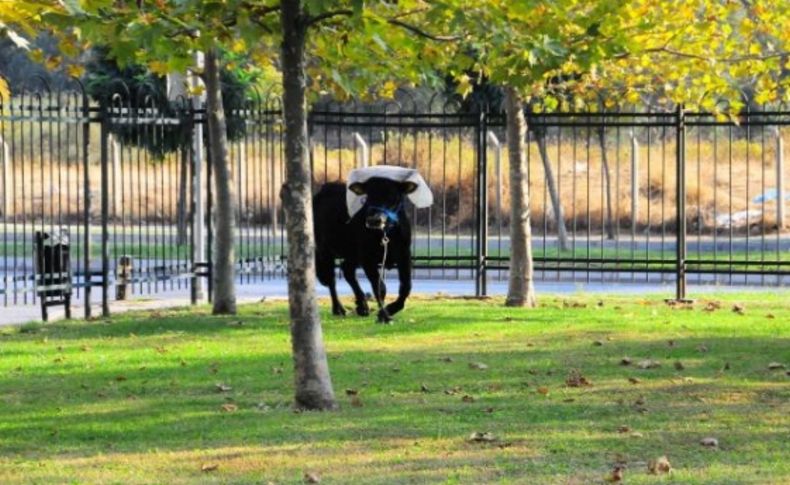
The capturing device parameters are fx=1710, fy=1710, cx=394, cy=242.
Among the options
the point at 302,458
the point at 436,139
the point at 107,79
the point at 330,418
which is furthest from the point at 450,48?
the point at 436,139

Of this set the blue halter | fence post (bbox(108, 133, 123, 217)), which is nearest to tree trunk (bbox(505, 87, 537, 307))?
the blue halter

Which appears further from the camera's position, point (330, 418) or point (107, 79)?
point (107, 79)

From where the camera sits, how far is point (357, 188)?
1812 centimetres

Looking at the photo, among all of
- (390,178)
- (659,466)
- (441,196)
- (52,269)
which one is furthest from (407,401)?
(441,196)

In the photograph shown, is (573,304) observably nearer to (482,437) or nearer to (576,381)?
(576,381)

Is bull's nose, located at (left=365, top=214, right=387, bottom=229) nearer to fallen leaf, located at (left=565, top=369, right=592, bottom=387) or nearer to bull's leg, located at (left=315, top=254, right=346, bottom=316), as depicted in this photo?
bull's leg, located at (left=315, top=254, right=346, bottom=316)

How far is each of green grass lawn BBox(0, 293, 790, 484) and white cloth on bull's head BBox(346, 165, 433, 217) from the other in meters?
1.31

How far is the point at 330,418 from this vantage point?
11508 millimetres

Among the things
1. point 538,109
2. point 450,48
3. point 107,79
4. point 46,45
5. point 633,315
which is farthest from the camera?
point 46,45

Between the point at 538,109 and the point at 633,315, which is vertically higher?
the point at 538,109

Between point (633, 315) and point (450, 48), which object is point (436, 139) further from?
point (450, 48)

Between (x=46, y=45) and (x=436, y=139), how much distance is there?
761 inches

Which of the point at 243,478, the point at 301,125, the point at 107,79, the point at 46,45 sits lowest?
the point at 243,478

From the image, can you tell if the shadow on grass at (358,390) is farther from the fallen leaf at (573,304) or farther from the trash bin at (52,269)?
the fallen leaf at (573,304)
